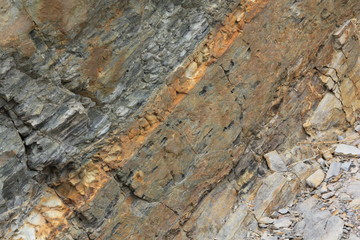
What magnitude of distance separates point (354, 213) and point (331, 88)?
2.60 metres

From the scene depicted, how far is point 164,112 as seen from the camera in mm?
7207

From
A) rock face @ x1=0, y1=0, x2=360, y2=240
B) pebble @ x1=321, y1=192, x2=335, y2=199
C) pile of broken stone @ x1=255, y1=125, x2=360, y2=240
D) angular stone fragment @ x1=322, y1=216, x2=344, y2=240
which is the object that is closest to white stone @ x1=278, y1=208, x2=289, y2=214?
pile of broken stone @ x1=255, y1=125, x2=360, y2=240

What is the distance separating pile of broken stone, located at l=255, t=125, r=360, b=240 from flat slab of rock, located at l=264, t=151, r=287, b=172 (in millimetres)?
480

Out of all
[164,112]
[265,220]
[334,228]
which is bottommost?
[334,228]

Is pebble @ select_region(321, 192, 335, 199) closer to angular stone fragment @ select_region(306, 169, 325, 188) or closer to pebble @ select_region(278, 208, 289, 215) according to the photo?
angular stone fragment @ select_region(306, 169, 325, 188)

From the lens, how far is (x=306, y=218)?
7.84 meters

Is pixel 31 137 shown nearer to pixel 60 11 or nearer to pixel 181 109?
pixel 60 11

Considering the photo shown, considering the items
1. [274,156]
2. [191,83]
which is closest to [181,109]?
[191,83]

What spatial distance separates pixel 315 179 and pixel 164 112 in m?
3.00

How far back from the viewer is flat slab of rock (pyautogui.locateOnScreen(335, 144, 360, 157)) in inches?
344

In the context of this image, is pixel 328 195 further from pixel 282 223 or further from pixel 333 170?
pixel 282 223

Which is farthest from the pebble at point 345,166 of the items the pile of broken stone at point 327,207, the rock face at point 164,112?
the rock face at point 164,112

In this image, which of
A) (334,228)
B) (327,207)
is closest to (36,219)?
(334,228)

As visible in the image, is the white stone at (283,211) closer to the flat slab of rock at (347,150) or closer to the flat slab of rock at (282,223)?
the flat slab of rock at (282,223)
